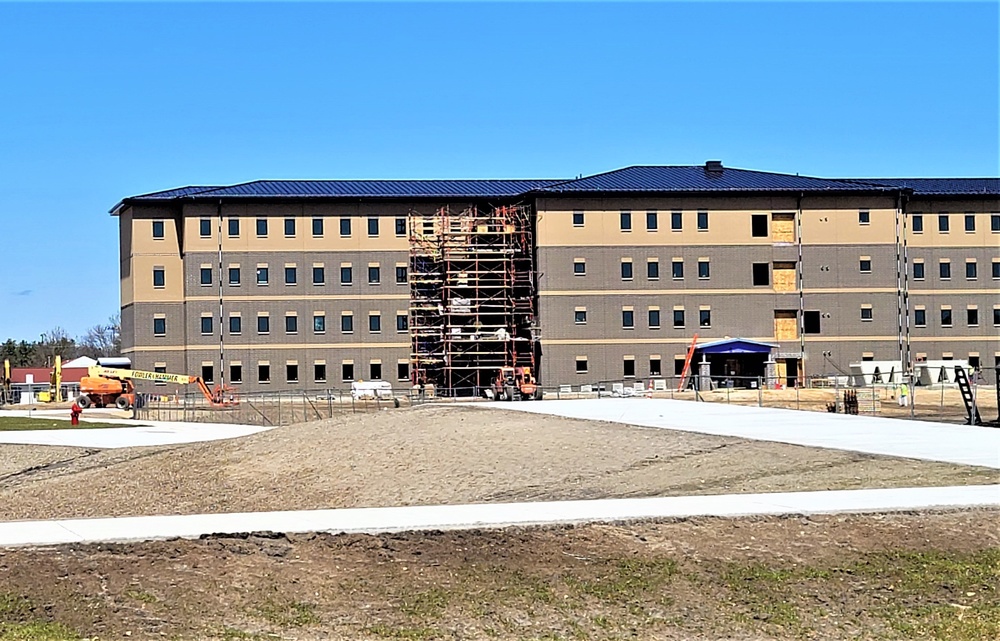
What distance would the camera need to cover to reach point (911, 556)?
1295 cm

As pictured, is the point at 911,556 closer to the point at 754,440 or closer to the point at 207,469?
the point at 754,440

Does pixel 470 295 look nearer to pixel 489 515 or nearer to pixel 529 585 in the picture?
pixel 489 515

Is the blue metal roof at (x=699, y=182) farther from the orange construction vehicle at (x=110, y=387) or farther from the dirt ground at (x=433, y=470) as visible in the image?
the dirt ground at (x=433, y=470)

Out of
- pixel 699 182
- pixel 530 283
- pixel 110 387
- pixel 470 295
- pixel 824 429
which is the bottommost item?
pixel 824 429

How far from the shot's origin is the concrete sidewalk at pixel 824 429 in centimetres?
2303

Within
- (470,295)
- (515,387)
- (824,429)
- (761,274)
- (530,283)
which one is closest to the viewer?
(824,429)

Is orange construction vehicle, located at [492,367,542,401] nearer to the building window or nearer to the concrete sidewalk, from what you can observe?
the building window

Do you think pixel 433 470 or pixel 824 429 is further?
pixel 824 429

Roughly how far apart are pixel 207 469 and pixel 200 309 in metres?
59.2

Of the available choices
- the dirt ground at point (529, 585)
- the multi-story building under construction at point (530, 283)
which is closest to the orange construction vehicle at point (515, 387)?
the multi-story building under construction at point (530, 283)

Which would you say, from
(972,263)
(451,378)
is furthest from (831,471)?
(972,263)

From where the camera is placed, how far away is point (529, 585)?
11742 mm

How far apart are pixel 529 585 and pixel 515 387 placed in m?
59.9

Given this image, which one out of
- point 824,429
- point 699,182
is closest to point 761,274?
point 699,182
